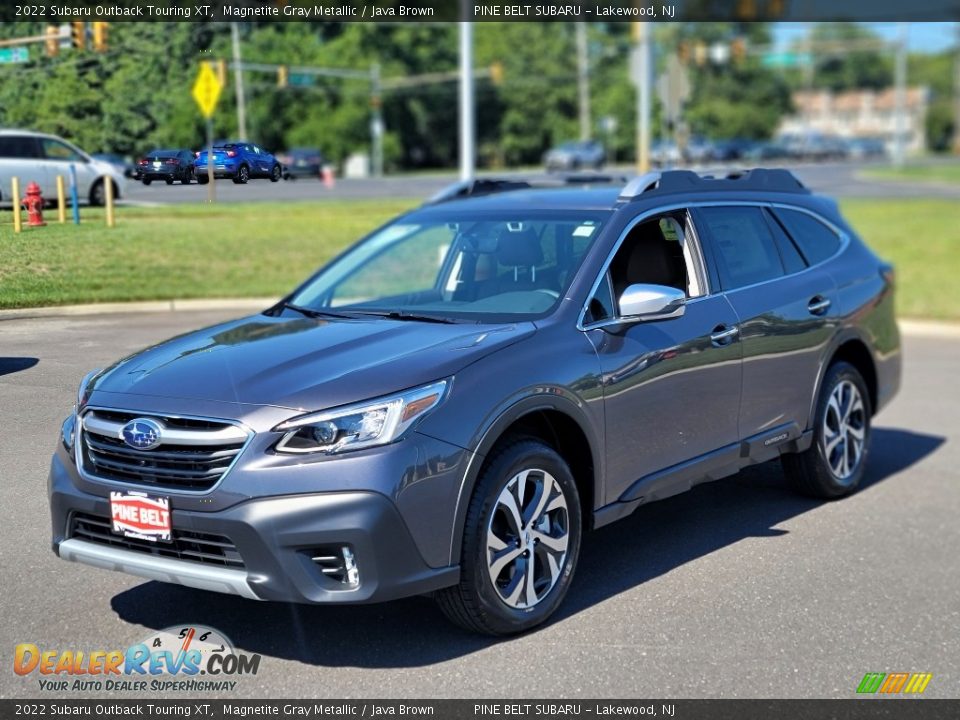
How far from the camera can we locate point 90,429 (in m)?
4.42

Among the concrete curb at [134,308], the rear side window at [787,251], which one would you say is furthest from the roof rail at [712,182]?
the concrete curb at [134,308]

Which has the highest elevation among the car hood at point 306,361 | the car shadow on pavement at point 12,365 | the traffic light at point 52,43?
the traffic light at point 52,43

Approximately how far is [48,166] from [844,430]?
4493 millimetres

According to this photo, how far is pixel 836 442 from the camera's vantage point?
7000 mm

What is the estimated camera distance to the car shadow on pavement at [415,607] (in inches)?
182

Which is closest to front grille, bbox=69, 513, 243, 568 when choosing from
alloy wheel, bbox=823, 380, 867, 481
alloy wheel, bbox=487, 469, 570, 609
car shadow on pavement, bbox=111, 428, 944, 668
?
car shadow on pavement, bbox=111, 428, 944, 668

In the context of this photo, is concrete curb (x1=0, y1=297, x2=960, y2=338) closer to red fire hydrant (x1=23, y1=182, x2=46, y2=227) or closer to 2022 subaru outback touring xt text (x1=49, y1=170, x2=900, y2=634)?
red fire hydrant (x1=23, y1=182, x2=46, y2=227)

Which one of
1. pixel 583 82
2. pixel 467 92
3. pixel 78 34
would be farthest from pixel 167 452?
pixel 583 82

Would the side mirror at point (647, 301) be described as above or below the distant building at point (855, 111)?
below

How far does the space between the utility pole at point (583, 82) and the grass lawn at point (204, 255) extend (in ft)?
132

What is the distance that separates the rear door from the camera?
238 inches
